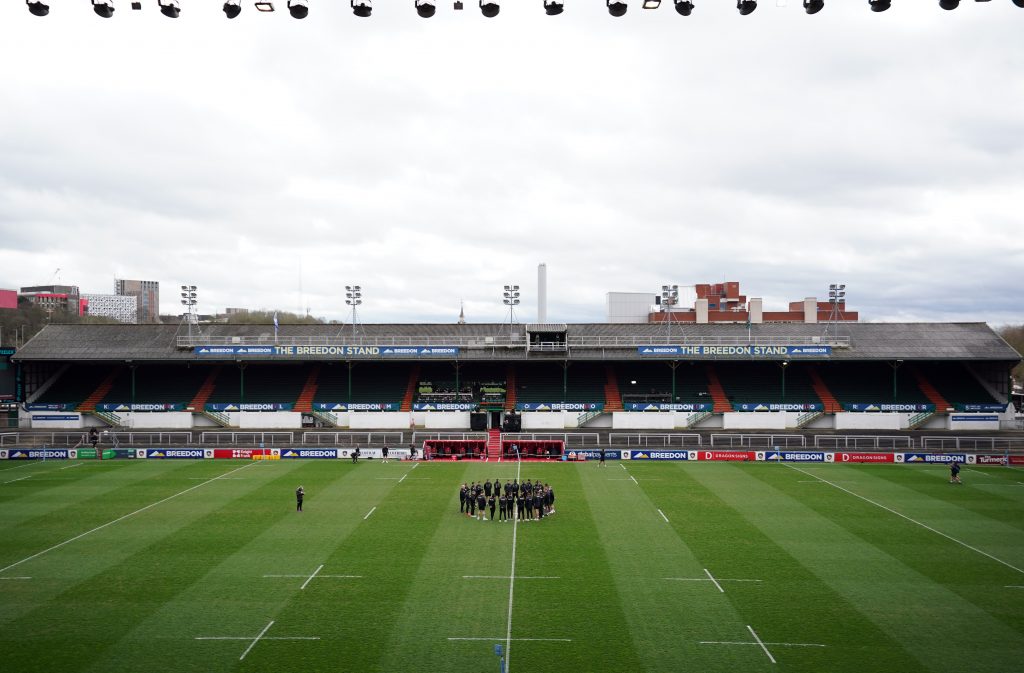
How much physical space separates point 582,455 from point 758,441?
12.1 meters

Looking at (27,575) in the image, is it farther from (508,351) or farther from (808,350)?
(808,350)

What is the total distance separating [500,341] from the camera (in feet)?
208

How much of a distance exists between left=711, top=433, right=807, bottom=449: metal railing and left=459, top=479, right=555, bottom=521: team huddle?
19846mm

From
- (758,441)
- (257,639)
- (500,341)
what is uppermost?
(500,341)

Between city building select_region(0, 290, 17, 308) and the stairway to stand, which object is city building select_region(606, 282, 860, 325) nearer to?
the stairway to stand

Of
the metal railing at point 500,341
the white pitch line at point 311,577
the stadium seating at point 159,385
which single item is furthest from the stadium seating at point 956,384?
the stadium seating at point 159,385

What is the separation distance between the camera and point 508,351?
200ft

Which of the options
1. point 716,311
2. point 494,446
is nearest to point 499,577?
point 494,446

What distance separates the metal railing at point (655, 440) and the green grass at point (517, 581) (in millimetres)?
11061

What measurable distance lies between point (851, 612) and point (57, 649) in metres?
19.5

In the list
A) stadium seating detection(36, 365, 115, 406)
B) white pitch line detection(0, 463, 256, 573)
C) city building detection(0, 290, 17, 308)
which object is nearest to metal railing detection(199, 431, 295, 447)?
white pitch line detection(0, 463, 256, 573)

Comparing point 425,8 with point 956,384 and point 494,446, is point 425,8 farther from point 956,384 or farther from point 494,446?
point 956,384

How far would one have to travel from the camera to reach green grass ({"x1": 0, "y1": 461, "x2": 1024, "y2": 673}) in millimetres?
16359

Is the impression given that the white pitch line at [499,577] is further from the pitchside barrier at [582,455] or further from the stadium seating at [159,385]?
the stadium seating at [159,385]
